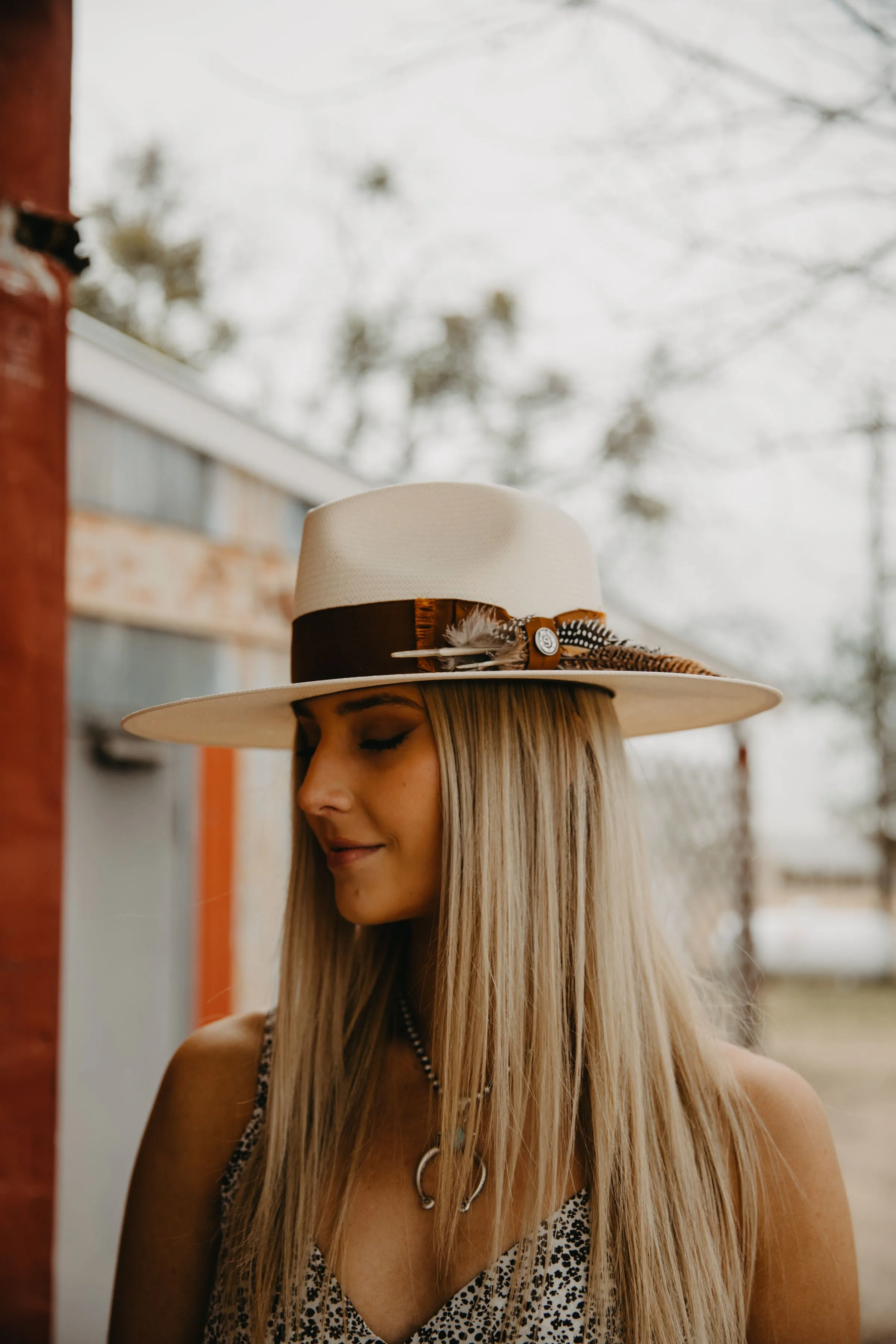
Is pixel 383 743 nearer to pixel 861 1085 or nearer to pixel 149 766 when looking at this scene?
pixel 149 766

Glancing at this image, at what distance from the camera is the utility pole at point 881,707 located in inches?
549

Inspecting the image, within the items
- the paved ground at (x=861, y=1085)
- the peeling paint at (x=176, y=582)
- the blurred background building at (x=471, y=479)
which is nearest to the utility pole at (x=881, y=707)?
the paved ground at (x=861, y=1085)

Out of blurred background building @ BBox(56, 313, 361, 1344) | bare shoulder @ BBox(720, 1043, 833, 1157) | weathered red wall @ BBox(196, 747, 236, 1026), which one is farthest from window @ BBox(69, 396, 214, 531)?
bare shoulder @ BBox(720, 1043, 833, 1157)

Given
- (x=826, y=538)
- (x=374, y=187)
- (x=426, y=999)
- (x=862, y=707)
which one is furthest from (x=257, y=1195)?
(x=862, y=707)

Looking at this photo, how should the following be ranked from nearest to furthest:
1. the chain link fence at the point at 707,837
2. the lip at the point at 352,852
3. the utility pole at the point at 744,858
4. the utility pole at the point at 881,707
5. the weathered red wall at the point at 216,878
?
the lip at the point at 352,852 → the weathered red wall at the point at 216,878 → the utility pole at the point at 744,858 → the chain link fence at the point at 707,837 → the utility pole at the point at 881,707

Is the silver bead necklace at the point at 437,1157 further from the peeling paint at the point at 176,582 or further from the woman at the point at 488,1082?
the peeling paint at the point at 176,582

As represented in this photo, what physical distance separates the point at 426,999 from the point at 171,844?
1.76 metres

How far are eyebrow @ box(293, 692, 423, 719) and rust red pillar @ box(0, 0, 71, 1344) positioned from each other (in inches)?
20.6

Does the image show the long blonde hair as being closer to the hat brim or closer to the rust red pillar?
the hat brim

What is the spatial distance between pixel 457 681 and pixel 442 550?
0.57ft

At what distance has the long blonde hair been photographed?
130 centimetres

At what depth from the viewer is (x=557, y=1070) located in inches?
53.9

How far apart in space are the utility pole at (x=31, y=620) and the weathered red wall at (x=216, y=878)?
1552 millimetres

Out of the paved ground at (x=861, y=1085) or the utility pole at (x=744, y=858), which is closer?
the paved ground at (x=861, y=1085)
